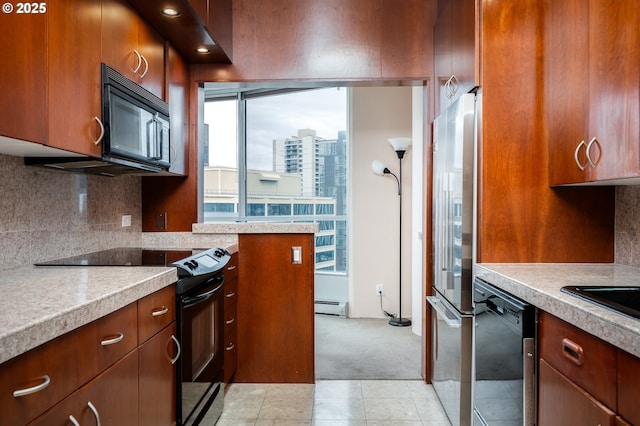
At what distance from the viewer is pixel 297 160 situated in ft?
15.9

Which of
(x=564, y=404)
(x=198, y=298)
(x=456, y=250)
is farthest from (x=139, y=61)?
(x=564, y=404)

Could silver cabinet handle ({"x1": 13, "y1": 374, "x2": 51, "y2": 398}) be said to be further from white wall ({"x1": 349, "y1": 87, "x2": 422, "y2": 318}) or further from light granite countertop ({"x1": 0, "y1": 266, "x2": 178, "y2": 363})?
white wall ({"x1": 349, "y1": 87, "x2": 422, "y2": 318})

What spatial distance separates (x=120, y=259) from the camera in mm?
2027

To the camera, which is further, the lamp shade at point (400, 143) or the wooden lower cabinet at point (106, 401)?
the lamp shade at point (400, 143)

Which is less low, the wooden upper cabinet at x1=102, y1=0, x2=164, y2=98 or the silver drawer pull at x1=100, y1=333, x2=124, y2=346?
the wooden upper cabinet at x1=102, y1=0, x2=164, y2=98

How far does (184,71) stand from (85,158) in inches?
49.9

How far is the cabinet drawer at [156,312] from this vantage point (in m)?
1.48

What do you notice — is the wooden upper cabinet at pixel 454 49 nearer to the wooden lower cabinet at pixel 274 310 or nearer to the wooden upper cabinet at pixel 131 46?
the wooden lower cabinet at pixel 274 310

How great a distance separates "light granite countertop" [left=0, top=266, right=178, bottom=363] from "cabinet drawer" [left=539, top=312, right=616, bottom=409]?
136 cm

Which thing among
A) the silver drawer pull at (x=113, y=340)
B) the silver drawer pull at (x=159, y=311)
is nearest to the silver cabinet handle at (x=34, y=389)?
the silver drawer pull at (x=113, y=340)

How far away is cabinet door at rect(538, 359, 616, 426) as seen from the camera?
42.6 inches

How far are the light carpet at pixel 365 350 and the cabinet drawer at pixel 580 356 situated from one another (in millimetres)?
1720

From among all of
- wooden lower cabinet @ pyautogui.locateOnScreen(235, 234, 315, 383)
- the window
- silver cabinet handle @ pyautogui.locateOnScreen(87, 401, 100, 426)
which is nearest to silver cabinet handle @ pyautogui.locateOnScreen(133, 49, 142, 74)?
wooden lower cabinet @ pyautogui.locateOnScreen(235, 234, 315, 383)

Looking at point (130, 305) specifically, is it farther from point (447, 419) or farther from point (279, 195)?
point (279, 195)
